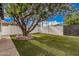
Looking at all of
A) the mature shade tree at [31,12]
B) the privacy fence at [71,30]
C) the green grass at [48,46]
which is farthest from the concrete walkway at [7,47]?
the privacy fence at [71,30]

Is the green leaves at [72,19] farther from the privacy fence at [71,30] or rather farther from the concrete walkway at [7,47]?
the concrete walkway at [7,47]

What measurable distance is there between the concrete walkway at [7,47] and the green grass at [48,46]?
4 cm

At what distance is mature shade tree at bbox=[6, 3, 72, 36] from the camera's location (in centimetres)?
190

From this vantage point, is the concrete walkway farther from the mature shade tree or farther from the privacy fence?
the privacy fence

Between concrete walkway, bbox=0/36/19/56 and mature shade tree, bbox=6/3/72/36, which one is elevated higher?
mature shade tree, bbox=6/3/72/36

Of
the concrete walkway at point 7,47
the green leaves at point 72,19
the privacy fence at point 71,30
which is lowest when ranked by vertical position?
the concrete walkway at point 7,47

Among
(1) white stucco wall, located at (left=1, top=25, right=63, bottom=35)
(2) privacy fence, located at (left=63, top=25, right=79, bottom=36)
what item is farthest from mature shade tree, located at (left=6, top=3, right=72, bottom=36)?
(2) privacy fence, located at (left=63, top=25, right=79, bottom=36)

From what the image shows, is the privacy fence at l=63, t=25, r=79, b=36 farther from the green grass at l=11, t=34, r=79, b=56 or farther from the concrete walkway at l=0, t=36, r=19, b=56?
the concrete walkway at l=0, t=36, r=19, b=56

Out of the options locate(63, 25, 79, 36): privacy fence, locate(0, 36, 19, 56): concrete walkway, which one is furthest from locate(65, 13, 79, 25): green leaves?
locate(0, 36, 19, 56): concrete walkway

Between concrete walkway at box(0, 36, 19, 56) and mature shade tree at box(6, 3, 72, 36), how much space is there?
0.50 ft

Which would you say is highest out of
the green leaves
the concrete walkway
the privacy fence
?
the green leaves

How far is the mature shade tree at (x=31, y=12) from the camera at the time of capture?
1.90 metres

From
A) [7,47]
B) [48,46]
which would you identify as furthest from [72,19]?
[7,47]

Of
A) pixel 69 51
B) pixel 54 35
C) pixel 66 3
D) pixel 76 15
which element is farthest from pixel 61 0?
pixel 69 51
